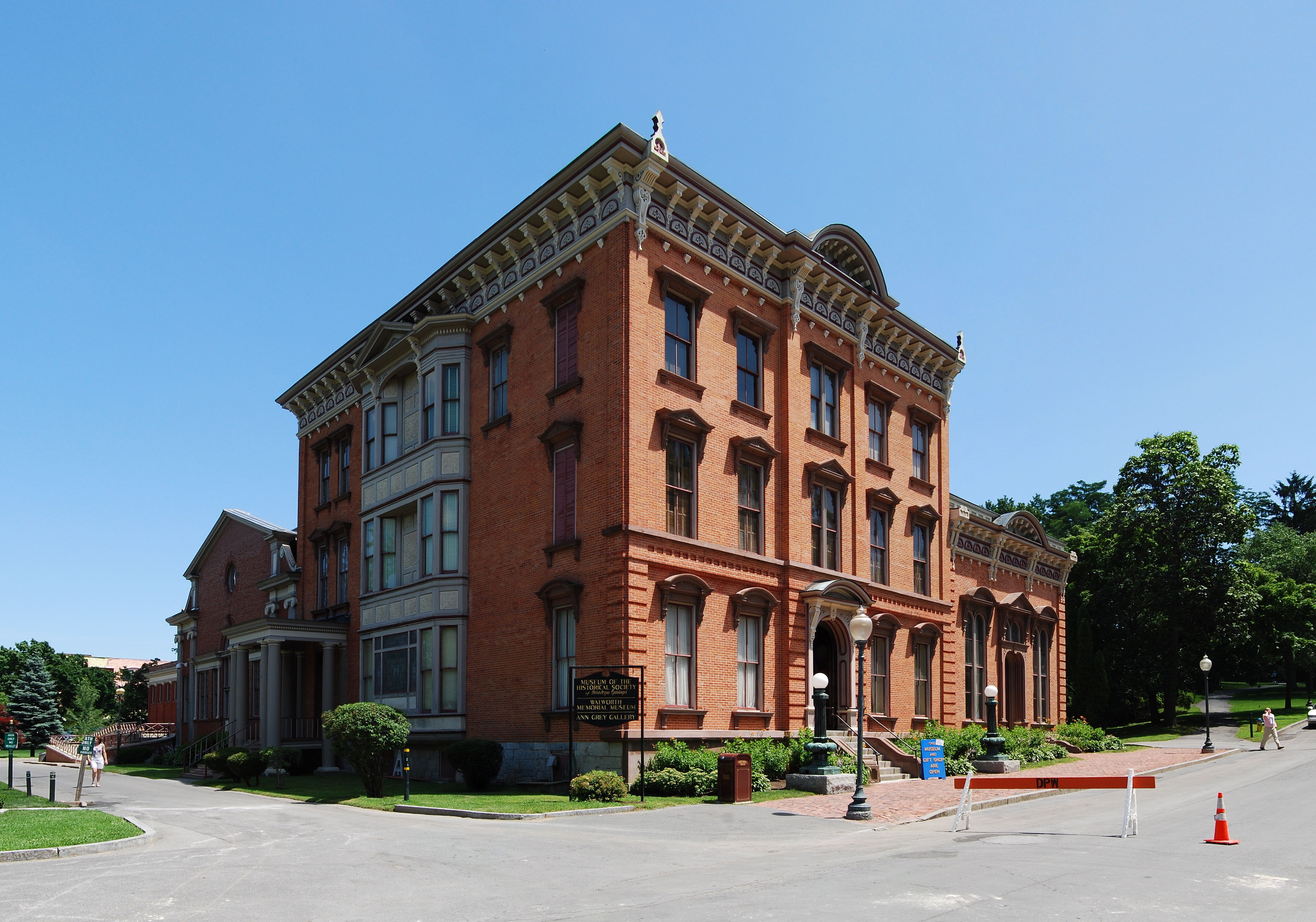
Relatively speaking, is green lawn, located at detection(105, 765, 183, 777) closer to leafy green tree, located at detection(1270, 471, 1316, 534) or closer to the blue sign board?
the blue sign board

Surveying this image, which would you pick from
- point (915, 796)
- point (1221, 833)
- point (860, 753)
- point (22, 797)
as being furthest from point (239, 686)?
point (1221, 833)

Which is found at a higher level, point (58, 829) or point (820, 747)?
point (820, 747)

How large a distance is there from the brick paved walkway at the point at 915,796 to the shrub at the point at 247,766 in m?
15.8

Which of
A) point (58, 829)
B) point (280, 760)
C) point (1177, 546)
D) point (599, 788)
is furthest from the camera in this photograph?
point (1177, 546)

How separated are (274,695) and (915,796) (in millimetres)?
20161

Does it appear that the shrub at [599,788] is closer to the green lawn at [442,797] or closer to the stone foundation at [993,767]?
the green lawn at [442,797]

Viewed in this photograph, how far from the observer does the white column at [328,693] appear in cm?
3369

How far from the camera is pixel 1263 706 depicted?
231 feet

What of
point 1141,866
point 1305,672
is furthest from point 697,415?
point 1305,672

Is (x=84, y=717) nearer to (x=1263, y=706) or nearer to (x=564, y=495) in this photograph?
(x=564, y=495)

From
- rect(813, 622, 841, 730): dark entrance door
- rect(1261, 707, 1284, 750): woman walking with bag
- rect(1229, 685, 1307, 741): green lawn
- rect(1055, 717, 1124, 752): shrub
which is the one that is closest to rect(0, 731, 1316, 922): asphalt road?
rect(813, 622, 841, 730): dark entrance door

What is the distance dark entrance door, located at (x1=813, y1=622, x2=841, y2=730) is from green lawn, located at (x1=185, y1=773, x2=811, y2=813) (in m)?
5.70

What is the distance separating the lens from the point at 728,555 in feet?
83.5

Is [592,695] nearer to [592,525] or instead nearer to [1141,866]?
[592,525]
